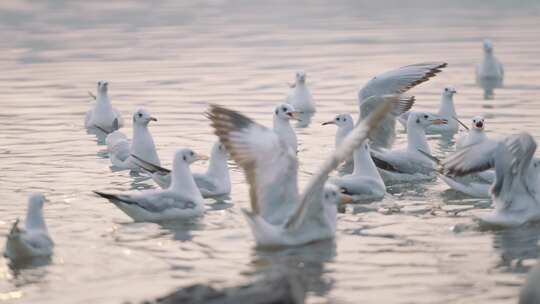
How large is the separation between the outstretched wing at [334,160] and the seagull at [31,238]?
7.12 feet

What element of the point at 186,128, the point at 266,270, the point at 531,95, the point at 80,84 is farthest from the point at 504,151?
the point at 80,84

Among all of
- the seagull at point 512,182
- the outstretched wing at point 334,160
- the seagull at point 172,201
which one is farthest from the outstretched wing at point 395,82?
the outstretched wing at point 334,160

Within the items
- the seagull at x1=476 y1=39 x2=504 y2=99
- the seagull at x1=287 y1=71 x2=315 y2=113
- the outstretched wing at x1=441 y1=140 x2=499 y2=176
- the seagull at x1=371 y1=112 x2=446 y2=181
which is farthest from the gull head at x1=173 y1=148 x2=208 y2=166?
the seagull at x1=476 y1=39 x2=504 y2=99

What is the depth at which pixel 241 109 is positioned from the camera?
808 inches

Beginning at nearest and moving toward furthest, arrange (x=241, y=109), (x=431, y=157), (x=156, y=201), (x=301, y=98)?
1. (x=156, y=201)
2. (x=431, y=157)
3. (x=241, y=109)
4. (x=301, y=98)

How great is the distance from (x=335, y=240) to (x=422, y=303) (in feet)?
7.04

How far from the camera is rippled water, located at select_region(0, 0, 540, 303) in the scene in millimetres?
10477

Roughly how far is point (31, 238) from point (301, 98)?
33.0 feet

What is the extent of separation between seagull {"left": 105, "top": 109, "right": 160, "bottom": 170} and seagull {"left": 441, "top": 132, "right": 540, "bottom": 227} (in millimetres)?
4866

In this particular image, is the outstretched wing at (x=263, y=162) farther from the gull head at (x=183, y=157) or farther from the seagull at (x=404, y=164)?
the seagull at (x=404, y=164)

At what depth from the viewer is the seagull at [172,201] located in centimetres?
1233

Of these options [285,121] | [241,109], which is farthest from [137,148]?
[241,109]

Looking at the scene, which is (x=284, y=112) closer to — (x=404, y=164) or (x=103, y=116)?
(x=404, y=164)

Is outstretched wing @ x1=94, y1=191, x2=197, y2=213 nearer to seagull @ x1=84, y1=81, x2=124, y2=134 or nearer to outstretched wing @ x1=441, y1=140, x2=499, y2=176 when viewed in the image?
outstretched wing @ x1=441, y1=140, x2=499, y2=176
